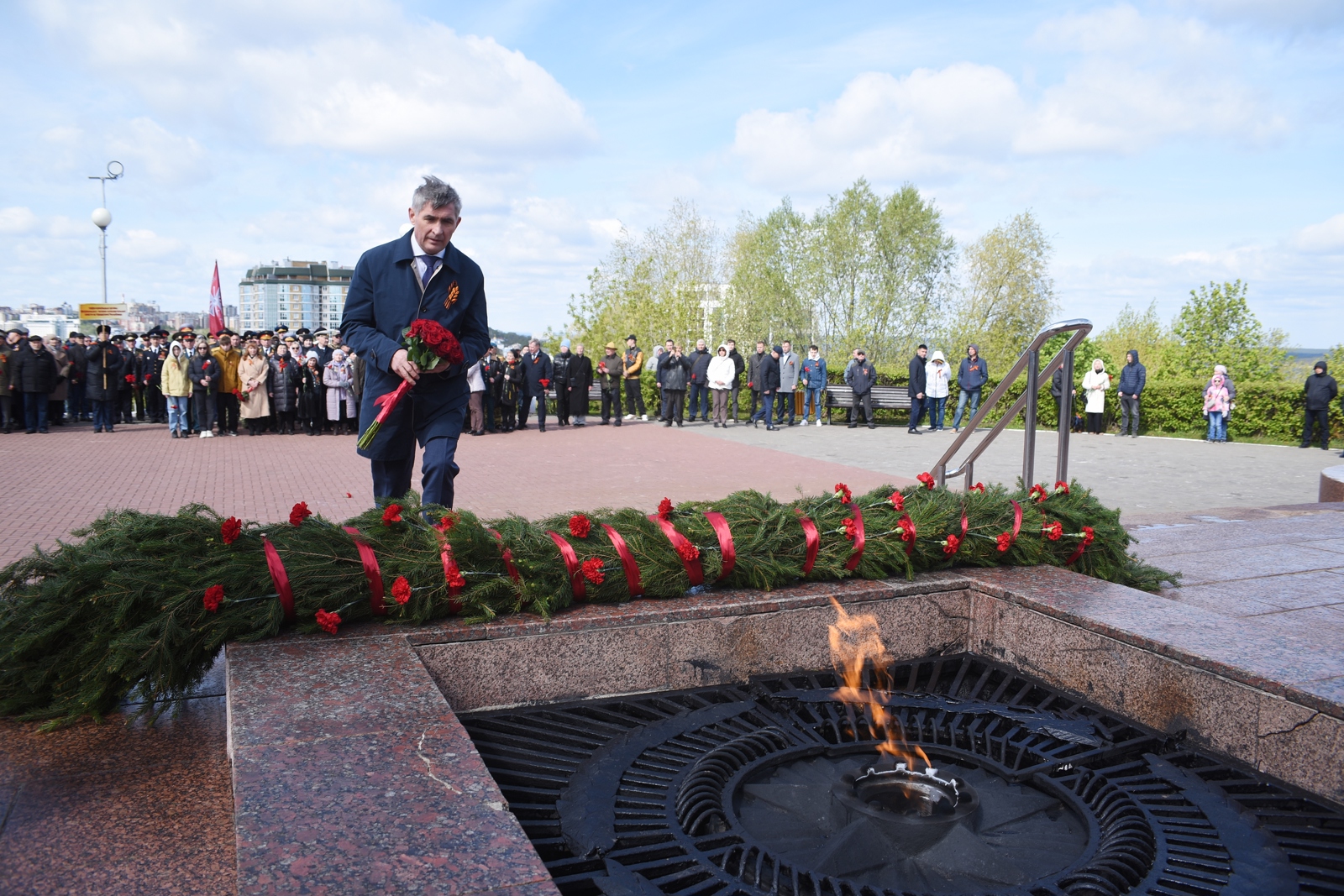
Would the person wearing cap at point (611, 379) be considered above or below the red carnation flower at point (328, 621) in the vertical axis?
above

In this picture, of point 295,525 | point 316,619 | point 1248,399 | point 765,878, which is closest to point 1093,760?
point 765,878

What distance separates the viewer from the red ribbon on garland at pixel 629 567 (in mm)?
3484

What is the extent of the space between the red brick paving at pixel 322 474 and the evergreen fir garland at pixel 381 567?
10.8ft

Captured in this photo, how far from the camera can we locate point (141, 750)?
2.81m

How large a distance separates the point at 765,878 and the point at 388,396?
2738mm

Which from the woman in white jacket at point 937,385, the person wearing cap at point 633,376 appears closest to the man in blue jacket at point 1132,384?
the woman in white jacket at point 937,385

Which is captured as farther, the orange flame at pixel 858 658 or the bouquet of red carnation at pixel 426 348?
the bouquet of red carnation at pixel 426 348

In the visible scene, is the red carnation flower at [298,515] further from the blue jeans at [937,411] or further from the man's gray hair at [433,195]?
the blue jeans at [937,411]

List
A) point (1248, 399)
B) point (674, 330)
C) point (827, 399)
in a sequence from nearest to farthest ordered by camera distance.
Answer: point (1248, 399), point (827, 399), point (674, 330)

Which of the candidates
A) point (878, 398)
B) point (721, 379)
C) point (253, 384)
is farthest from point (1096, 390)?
point (253, 384)

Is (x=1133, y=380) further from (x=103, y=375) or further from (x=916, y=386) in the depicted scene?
(x=103, y=375)

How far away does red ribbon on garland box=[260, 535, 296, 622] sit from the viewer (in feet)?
10.2

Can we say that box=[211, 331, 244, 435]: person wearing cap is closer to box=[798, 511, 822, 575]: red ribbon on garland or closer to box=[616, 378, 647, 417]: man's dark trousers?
box=[616, 378, 647, 417]: man's dark trousers

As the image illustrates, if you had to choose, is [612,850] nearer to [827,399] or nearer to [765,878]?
[765,878]
